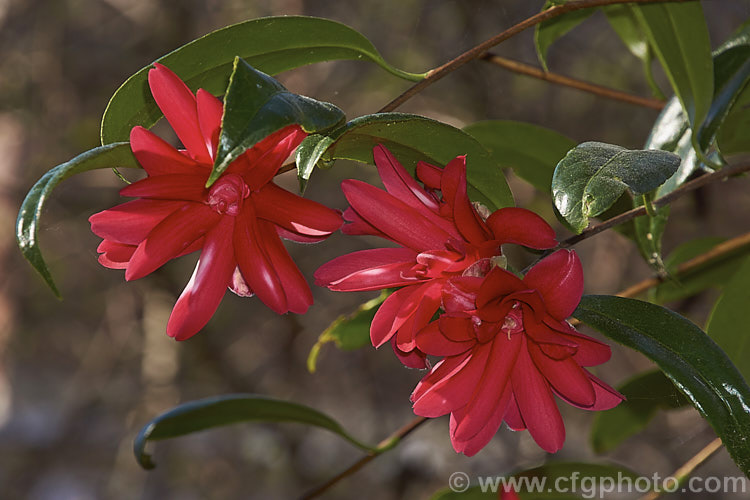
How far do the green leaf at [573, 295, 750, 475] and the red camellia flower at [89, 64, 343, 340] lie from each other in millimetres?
191

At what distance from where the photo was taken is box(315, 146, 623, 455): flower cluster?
0.40 metres

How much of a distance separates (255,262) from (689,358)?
273 millimetres

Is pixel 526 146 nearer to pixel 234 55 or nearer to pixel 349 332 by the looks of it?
pixel 349 332

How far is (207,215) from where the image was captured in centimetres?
44

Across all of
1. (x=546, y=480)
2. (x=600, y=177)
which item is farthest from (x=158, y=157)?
(x=546, y=480)

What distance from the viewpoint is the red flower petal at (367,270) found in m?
0.43

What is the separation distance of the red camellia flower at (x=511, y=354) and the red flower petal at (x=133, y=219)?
0.17m

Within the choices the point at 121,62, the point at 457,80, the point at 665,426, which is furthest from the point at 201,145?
the point at 121,62

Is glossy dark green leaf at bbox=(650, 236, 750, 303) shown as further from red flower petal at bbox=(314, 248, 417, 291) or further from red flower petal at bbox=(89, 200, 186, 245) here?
red flower petal at bbox=(89, 200, 186, 245)

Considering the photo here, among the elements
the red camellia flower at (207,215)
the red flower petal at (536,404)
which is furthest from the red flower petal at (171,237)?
the red flower petal at (536,404)

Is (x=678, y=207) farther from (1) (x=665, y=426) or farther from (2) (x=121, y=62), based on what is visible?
(2) (x=121, y=62)

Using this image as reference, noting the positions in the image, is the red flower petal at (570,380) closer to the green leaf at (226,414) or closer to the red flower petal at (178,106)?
the red flower petal at (178,106)

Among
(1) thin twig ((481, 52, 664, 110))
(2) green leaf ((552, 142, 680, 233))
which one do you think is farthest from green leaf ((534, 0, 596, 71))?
(2) green leaf ((552, 142, 680, 233))

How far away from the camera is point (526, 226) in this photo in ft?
1.33
